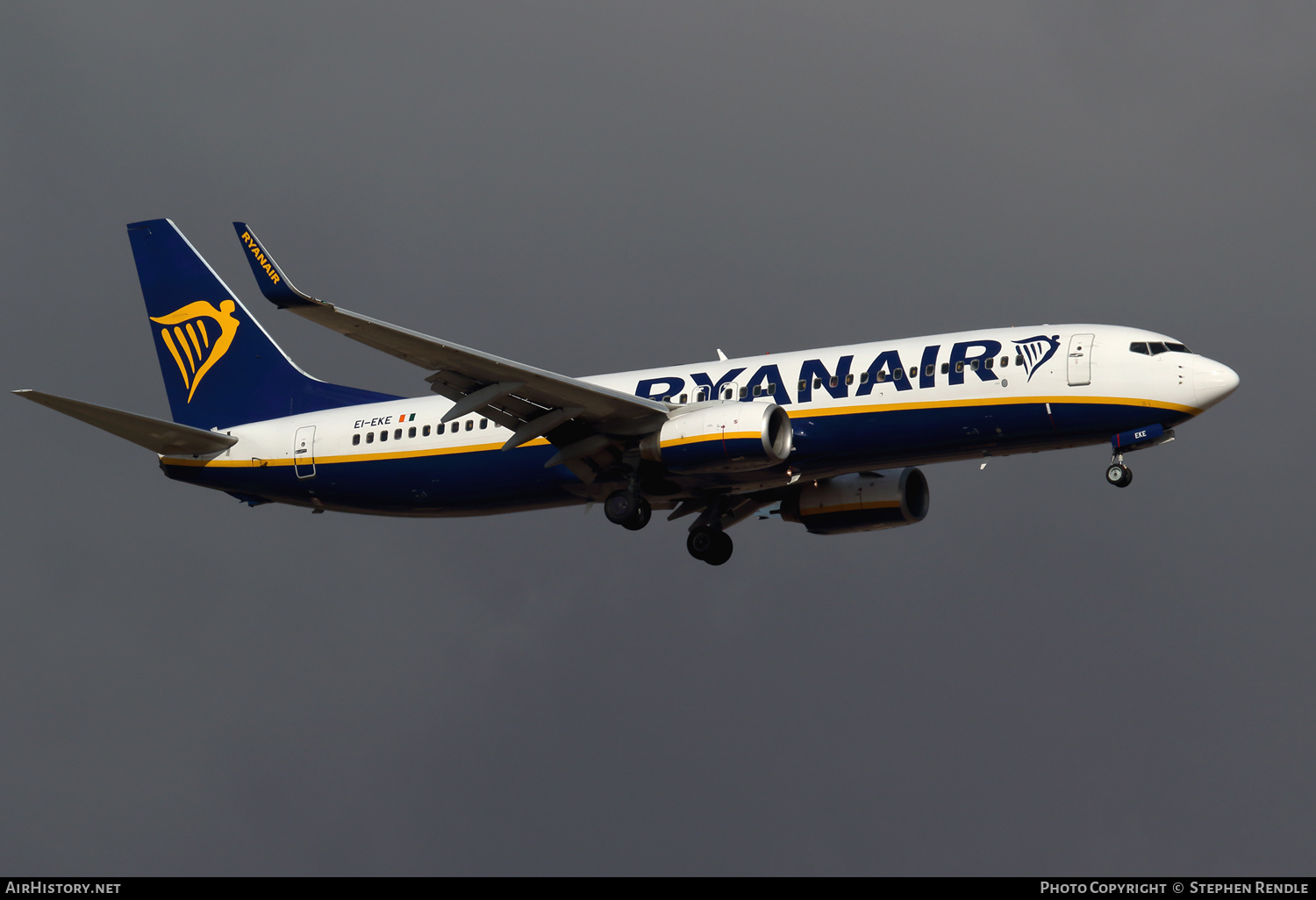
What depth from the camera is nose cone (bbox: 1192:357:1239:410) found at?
123ft

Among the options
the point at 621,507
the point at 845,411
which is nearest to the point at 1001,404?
the point at 845,411

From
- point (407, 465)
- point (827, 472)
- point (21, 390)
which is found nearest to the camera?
point (21, 390)

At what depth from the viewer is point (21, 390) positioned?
1464 inches

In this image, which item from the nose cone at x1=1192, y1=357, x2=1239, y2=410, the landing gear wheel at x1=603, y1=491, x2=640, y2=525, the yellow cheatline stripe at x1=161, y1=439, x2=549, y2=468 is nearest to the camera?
the nose cone at x1=1192, y1=357, x2=1239, y2=410

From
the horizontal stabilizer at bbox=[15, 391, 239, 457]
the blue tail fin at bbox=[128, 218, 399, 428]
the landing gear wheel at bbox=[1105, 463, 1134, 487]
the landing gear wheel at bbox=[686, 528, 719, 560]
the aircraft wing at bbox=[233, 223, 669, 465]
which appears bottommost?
the landing gear wheel at bbox=[1105, 463, 1134, 487]

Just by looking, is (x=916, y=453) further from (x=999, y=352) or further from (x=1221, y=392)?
(x=1221, y=392)

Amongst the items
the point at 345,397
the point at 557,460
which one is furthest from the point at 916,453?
the point at 345,397

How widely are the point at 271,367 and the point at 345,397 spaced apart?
2.81 m

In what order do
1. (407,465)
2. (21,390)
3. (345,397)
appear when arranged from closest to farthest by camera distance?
(21,390), (407,465), (345,397)

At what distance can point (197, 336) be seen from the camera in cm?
4956

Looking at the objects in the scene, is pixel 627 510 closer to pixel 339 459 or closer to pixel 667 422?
pixel 667 422

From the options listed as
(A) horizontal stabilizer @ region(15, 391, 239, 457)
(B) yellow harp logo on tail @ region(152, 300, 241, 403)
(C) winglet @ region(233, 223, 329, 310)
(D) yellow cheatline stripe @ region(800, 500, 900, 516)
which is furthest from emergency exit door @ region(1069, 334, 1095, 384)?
(B) yellow harp logo on tail @ region(152, 300, 241, 403)

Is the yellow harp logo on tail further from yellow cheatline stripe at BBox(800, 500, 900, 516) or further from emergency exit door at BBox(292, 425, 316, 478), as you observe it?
yellow cheatline stripe at BBox(800, 500, 900, 516)

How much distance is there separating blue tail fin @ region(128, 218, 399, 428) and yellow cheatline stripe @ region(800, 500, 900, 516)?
40.9 feet
